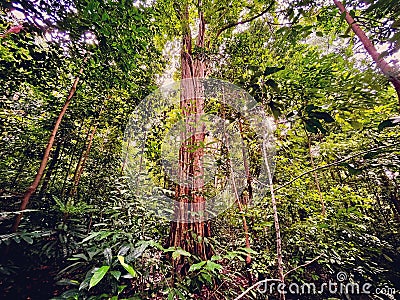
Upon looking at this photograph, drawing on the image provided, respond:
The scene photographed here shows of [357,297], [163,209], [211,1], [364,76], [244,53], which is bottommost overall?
[357,297]

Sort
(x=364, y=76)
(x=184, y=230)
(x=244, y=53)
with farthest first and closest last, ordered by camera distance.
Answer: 1. (x=244, y=53)
2. (x=184, y=230)
3. (x=364, y=76)

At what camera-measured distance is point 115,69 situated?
1.69 meters

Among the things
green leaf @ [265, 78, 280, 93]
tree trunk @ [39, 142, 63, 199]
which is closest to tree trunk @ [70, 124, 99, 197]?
tree trunk @ [39, 142, 63, 199]

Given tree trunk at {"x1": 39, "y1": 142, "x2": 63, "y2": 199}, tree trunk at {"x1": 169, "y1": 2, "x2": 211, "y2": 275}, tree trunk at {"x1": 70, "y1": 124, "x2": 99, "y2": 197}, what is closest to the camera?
tree trunk at {"x1": 169, "y1": 2, "x2": 211, "y2": 275}

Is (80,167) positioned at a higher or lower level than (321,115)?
higher

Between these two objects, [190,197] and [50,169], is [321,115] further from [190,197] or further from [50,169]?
[50,169]

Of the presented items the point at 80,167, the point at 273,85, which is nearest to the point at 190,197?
the point at 273,85

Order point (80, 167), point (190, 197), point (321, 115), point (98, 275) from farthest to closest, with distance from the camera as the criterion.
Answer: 1. point (80, 167)
2. point (190, 197)
3. point (98, 275)
4. point (321, 115)

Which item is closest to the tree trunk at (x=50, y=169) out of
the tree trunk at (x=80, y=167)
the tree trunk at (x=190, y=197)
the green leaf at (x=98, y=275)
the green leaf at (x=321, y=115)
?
the tree trunk at (x=80, y=167)

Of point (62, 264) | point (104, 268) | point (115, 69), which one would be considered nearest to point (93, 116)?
point (115, 69)

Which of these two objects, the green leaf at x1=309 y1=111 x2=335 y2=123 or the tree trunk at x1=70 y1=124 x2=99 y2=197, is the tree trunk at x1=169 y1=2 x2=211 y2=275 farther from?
the tree trunk at x1=70 y1=124 x2=99 y2=197

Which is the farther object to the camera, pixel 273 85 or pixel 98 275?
pixel 98 275

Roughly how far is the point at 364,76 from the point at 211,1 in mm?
2519

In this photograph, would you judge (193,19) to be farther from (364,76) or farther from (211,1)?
(364,76)
